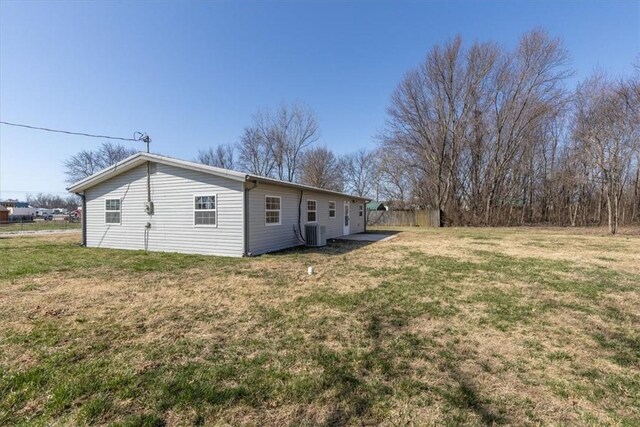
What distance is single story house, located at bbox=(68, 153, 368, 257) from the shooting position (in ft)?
29.6

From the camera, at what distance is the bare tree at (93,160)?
43.6 m

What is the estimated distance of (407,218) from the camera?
27172mm

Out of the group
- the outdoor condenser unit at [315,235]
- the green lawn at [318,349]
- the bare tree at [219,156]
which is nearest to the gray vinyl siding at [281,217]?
the outdoor condenser unit at [315,235]

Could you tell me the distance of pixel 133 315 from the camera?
397 centimetres

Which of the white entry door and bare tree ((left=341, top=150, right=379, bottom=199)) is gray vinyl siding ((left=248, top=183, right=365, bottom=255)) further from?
bare tree ((left=341, top=150, right=379, bottom=199))

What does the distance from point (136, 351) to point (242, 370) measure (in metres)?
1.18

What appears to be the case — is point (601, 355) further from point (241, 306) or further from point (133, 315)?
point (133, 315)

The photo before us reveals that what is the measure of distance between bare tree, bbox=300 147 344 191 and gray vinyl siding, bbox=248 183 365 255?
1977 centimetres

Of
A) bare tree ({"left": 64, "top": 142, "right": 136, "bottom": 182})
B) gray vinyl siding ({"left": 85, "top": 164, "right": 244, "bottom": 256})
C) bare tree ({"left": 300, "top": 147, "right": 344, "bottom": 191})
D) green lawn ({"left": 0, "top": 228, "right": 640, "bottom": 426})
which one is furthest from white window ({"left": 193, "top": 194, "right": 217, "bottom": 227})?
bare tree ({"left": 64, "top": 142, "right": 136, "bottom": 182})

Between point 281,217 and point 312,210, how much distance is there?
8.66ft

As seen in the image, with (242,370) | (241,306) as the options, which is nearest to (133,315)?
(241,306)

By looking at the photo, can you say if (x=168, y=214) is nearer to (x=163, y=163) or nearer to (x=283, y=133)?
(x=163, y=163)

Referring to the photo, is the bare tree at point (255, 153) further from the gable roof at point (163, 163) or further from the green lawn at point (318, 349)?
the green lawn at point (318, 349)

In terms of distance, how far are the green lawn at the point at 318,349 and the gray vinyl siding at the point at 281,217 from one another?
3.07m
